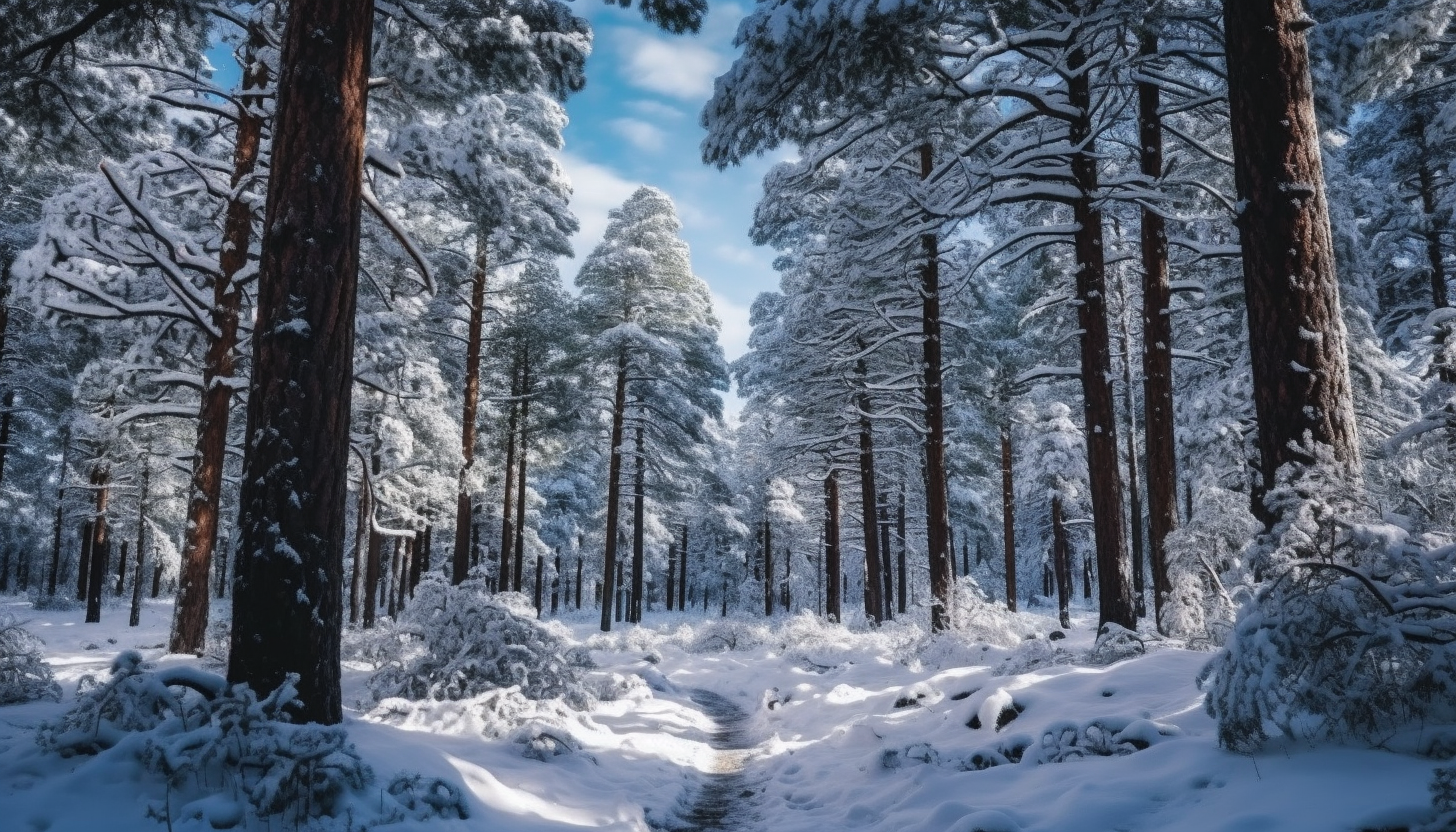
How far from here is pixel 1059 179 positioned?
870 cm

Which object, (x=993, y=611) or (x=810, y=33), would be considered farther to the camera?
(x=993, y=611)

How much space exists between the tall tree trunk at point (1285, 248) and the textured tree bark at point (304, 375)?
5.78 metres

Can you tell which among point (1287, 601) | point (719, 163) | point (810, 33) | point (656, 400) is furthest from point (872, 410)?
point (1287, 601)

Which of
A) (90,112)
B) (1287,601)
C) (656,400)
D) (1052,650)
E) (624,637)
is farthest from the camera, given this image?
(656,400)

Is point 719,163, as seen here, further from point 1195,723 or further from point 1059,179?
point 1195,723

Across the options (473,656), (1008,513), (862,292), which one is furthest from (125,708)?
(1008,513)

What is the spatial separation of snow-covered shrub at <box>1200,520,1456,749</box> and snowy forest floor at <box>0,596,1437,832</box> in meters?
0.17

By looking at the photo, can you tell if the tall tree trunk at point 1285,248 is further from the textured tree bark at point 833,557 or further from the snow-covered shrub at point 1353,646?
the textured tree bark at point 833,557

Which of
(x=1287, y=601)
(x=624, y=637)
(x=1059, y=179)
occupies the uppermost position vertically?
(x=1059, y=179)

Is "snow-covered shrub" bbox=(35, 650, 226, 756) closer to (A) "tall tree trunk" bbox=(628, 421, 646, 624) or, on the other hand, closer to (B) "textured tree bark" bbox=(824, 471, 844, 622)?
(B) "textured tree bark" bbox=(824, 471, 844, 622)

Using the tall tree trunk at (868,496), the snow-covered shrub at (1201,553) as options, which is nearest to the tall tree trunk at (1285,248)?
the snow-covered shrub at (1201,553)

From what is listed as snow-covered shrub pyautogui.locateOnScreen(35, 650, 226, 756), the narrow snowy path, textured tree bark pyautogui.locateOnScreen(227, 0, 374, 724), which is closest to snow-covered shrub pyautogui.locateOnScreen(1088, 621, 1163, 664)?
the narrow snowy path

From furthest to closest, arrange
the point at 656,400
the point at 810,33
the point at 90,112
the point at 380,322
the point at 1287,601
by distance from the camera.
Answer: the point at 656,400, the point at 380,322, the point at 90,112, the point at 810,33, the point at 1287,601

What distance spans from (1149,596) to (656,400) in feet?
72.0
